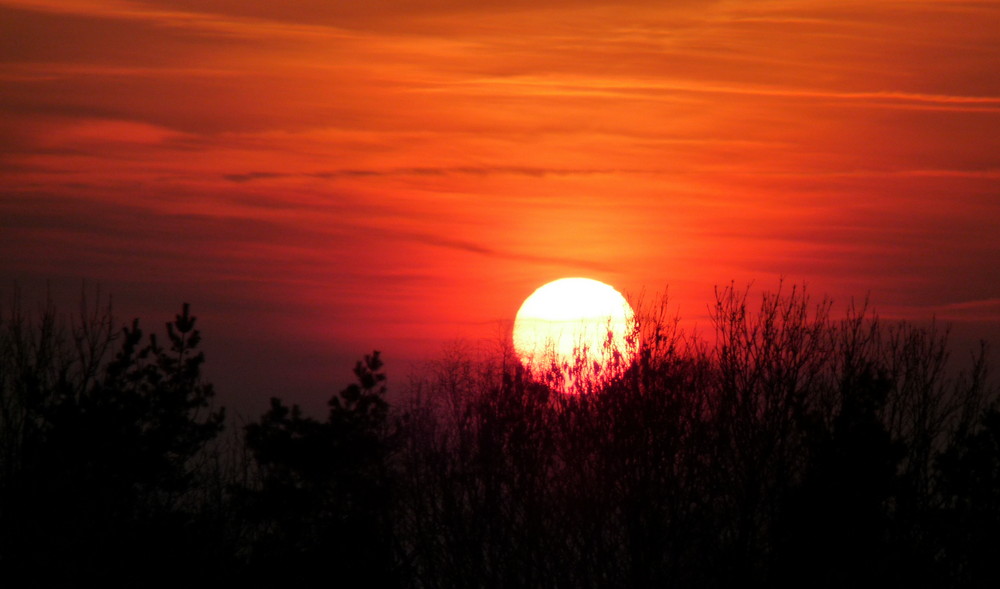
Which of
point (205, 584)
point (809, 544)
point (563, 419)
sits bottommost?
point (205, 584)

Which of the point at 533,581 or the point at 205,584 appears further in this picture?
the point at 205,584

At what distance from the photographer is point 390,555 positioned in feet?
113

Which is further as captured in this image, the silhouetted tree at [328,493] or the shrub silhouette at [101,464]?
the silhouetted tree at [328,493]

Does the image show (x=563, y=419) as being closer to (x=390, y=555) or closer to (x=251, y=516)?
(x=390, y=555)

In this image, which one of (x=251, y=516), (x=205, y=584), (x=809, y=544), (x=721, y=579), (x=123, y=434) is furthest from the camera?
(x=251, y=516)

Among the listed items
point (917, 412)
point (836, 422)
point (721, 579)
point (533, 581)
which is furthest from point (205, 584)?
point (917, 412)

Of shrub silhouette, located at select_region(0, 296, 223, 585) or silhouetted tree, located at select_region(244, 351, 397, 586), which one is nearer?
shrub silhouette, located at select_region(0, 296, 223, 585)

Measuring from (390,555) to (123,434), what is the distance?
866 centimetres

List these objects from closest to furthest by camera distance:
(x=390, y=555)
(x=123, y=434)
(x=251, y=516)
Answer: (x=123, y=434) < (x=390, y=555) < (x=251, y=516)

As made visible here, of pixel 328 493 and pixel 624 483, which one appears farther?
pixel 328 493

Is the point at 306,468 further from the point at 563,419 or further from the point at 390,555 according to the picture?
the point at 563,419

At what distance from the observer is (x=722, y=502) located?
2567cm

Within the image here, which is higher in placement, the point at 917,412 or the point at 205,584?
the point at 917,412


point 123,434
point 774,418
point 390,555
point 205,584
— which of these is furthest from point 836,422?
point 123,434
